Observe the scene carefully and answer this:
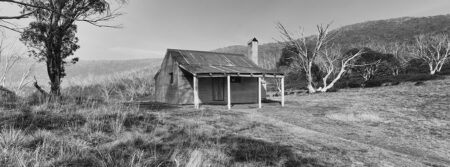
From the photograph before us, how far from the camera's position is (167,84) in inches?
744

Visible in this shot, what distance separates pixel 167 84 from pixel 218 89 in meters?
4.13

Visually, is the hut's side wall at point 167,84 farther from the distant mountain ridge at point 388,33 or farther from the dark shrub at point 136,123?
the distant mountain ridge at point 388,33

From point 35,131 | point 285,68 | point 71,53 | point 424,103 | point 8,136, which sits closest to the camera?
point 8,136

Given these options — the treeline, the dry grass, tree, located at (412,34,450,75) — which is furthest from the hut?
tree, located at (412,34,450,75)

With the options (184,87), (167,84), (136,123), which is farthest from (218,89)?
(136,123)

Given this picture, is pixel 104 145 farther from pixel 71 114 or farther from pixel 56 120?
pixel 71 114

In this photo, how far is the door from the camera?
18.1m

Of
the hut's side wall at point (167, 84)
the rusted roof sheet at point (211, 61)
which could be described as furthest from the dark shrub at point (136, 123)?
the hut's side wall at point (167, 84)

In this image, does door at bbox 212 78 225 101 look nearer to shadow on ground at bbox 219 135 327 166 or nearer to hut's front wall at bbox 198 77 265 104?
hut's front wall at bbox 198 77 265 104

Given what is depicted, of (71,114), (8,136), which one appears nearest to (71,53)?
(71,114)

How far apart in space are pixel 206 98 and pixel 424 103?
14895 mm

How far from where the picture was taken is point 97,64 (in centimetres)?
8900

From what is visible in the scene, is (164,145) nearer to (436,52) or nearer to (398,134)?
(398,134)

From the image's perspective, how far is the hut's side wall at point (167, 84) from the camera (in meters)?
17.7
